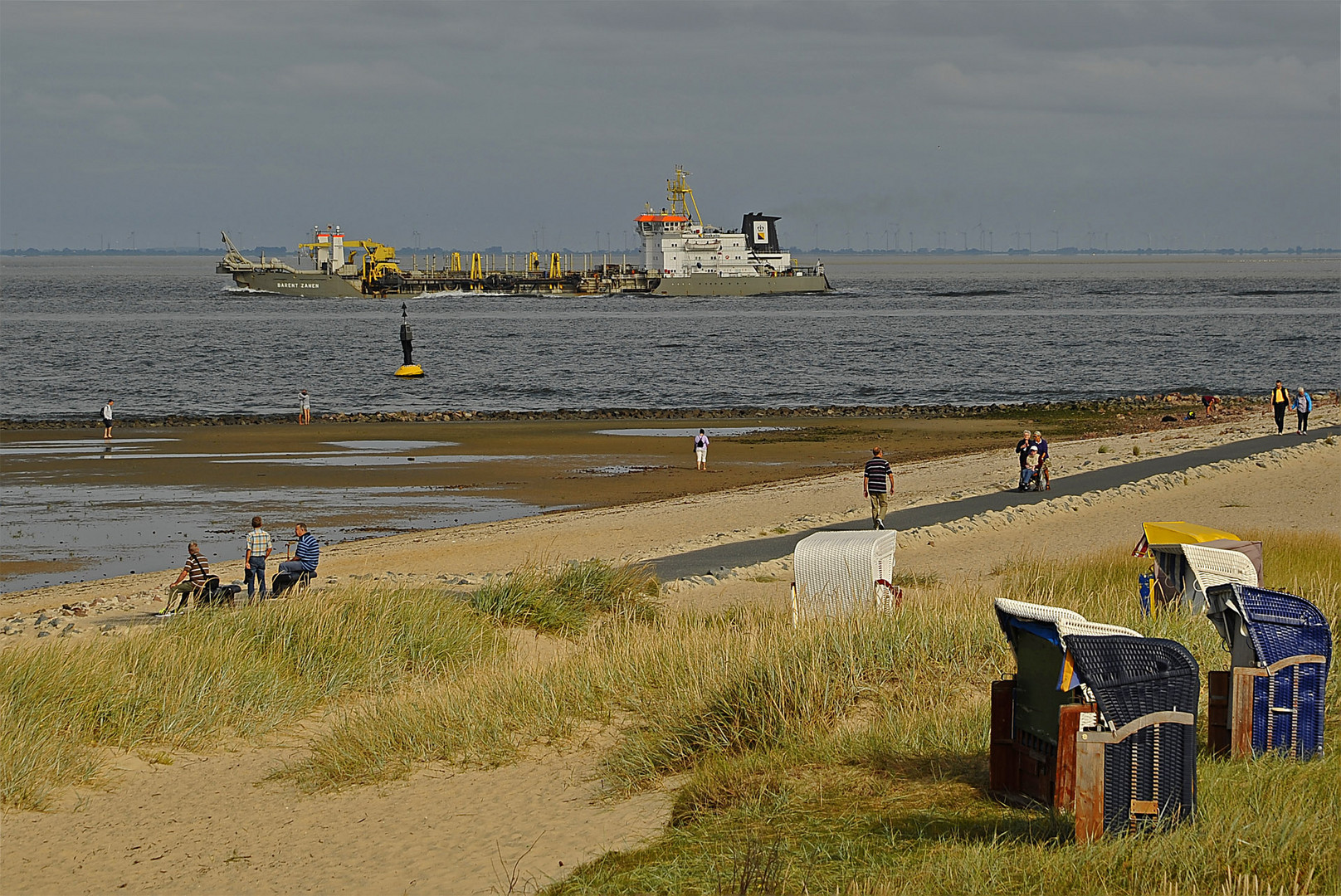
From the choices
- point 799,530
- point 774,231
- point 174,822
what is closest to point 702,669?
point 174,822

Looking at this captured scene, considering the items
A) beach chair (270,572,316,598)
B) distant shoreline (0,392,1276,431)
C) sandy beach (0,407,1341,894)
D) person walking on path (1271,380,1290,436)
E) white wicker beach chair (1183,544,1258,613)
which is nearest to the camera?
sandy beach (0,407,1341,894)

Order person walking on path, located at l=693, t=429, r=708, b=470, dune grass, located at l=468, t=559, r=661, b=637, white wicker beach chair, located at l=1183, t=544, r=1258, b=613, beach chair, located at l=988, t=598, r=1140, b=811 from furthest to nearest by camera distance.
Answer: person walking on path, located at l=693, t=429, r=708, b=470, dune grass, located at l=468, t=559, r=661, b=637, white wicker beach chair, located at l=1183, t=544, r=1258, b=613, beach chair, located at l=988, t=598, r=1140, b=811

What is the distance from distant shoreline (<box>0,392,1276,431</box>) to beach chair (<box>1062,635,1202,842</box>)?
112 feet

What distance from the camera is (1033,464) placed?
68.9 ft

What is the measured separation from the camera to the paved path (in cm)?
1538

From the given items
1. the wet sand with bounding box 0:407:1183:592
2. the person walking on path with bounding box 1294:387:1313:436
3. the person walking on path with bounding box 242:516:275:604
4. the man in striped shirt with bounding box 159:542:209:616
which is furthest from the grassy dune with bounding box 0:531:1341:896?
the person walking on path with bounding box 1294:387:1313:436

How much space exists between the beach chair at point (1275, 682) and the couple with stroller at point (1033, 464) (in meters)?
15.2

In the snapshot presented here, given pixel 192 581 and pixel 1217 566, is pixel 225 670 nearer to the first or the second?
pixel 192 581

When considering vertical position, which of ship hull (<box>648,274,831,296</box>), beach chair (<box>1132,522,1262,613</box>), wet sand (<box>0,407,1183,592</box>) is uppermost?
ship hull (<box>648,274,831,296</box>)

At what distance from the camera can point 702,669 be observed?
25.8 ft

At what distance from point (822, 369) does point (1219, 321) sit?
4411cm

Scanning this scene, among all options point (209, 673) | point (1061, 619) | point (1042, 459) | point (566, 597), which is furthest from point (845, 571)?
point (1042, 459)

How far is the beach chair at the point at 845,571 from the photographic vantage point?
33.5 feet

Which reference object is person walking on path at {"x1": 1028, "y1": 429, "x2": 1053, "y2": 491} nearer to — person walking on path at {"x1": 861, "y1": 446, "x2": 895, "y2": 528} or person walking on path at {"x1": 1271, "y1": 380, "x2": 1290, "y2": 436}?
person walking on path at {"x1": 861, "y1": 446, "x2": 895, "y2": 528}
